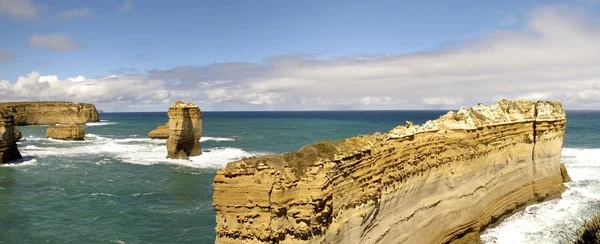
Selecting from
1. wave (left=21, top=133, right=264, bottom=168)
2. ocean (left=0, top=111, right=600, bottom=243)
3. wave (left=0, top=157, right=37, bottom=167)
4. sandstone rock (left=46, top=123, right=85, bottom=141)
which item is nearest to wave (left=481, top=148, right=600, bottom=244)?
ocean (left=0, top=111, right=600, bottom=243)

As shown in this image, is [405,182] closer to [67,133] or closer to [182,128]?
[182,128]

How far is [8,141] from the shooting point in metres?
42.8

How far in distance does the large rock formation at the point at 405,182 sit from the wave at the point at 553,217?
28.6 inches

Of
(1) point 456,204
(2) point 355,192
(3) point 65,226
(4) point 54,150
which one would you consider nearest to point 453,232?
(1) point 456,204

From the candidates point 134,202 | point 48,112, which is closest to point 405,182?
point 134,202

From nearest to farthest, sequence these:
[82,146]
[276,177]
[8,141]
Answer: [276,177]
[8,141]
[82,146]

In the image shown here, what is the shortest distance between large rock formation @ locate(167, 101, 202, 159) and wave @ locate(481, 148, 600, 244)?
36.8 m

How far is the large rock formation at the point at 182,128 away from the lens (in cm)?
4750

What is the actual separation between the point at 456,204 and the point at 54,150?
55.2 m

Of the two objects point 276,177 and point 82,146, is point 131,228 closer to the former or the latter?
point 276,177

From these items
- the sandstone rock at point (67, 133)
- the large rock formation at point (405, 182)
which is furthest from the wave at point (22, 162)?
the large rock formation at point (405, 182)

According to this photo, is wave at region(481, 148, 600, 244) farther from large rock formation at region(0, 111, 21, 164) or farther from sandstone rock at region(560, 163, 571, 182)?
large rock formation at region(0, 111, 21, 164)

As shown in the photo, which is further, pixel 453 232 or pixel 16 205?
pixel 16 205

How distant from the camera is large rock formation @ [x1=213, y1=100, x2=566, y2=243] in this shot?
1135 cm
